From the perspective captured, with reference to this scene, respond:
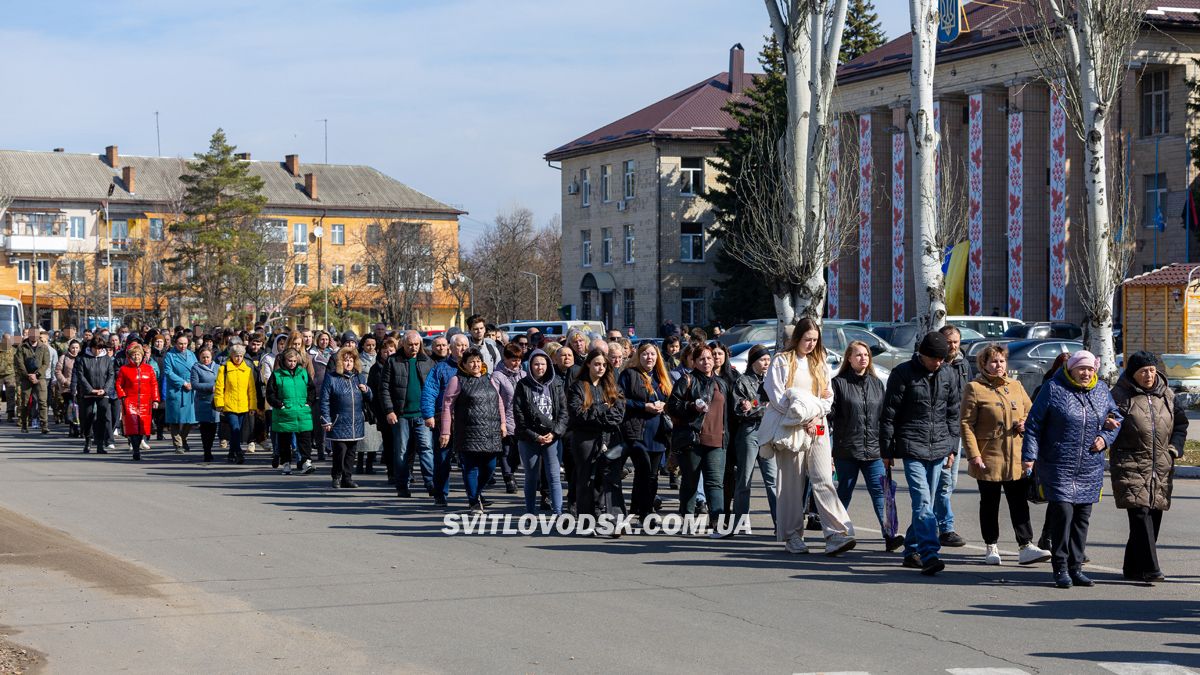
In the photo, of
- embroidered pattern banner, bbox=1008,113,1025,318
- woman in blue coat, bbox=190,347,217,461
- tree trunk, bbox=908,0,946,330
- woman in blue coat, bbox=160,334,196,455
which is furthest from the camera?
embroidered pattern banner, bbox=1008,113,1025,318

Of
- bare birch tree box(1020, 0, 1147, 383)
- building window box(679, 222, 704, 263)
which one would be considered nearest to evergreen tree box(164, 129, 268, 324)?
building window box(679, 222, 704, 263)

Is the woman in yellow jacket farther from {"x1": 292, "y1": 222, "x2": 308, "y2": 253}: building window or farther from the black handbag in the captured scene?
{"x1": 292, "y1": 222, "x2": 308, "y2": 253}: building window

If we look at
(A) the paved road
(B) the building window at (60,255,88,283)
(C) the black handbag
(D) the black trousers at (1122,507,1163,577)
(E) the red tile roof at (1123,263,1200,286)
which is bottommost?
(A) the paved road

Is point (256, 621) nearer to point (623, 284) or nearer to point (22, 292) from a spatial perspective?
point (623, 284)

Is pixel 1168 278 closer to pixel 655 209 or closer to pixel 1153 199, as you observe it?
pixel 1153 199

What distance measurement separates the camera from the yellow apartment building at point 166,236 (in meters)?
88.6

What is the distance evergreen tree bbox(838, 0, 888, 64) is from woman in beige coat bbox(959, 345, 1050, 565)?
60782mm

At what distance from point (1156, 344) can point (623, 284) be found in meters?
45.8

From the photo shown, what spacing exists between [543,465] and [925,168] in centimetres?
1083

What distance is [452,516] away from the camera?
14.8 meters

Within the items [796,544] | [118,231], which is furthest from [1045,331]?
[118,231]

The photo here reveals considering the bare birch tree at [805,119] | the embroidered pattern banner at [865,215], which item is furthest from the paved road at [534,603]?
the embroidered pattern banner at [865,215]

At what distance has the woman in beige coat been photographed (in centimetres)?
1126

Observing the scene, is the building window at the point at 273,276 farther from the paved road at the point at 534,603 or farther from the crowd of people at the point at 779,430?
the paved road at the point at 534,603
